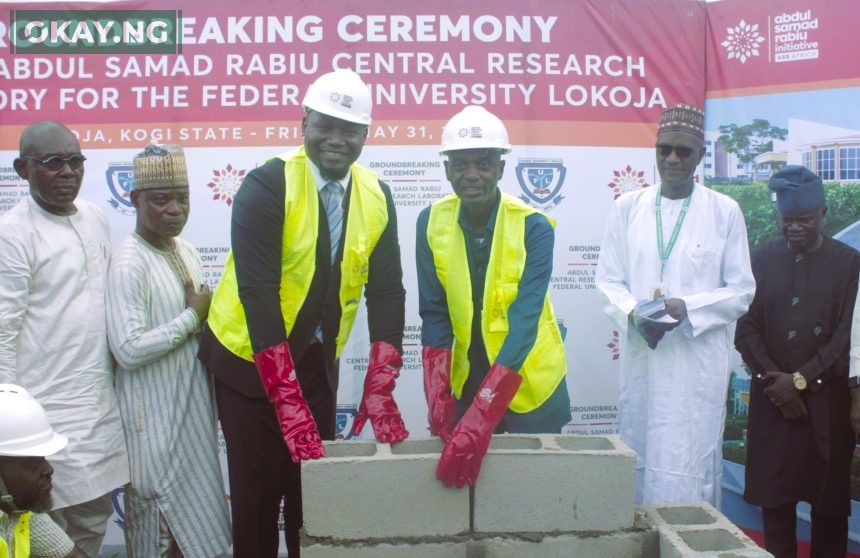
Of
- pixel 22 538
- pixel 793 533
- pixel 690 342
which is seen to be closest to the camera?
pixel 22 538

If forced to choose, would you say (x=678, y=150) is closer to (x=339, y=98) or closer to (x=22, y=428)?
(x=339, y=98)

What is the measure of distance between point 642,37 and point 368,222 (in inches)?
87.7

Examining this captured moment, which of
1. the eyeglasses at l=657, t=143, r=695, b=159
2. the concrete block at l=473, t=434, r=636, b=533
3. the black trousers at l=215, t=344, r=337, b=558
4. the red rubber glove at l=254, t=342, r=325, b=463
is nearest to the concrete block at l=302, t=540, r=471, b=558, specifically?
the concrete block at l=473, t=434, r=636, b=533

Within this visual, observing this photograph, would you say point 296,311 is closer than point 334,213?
Yes

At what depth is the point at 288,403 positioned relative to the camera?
303 cm

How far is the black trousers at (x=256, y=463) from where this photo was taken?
10.7ft

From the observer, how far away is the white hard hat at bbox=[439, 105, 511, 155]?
133 inches

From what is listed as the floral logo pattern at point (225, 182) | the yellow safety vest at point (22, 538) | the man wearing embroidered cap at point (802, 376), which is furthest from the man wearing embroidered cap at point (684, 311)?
the yellow safety vest at point (22, 538)

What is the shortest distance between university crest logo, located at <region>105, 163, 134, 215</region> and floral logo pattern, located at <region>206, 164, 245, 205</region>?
0.43 m

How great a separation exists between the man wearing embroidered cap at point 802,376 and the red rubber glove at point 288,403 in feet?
7.29

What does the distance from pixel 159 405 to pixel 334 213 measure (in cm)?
103

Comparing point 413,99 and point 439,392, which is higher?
point 413,99

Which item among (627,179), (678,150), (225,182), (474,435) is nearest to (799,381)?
(678,150)

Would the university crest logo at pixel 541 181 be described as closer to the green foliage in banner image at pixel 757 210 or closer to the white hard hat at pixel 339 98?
the green foliage in banner image at pixel 757 210
